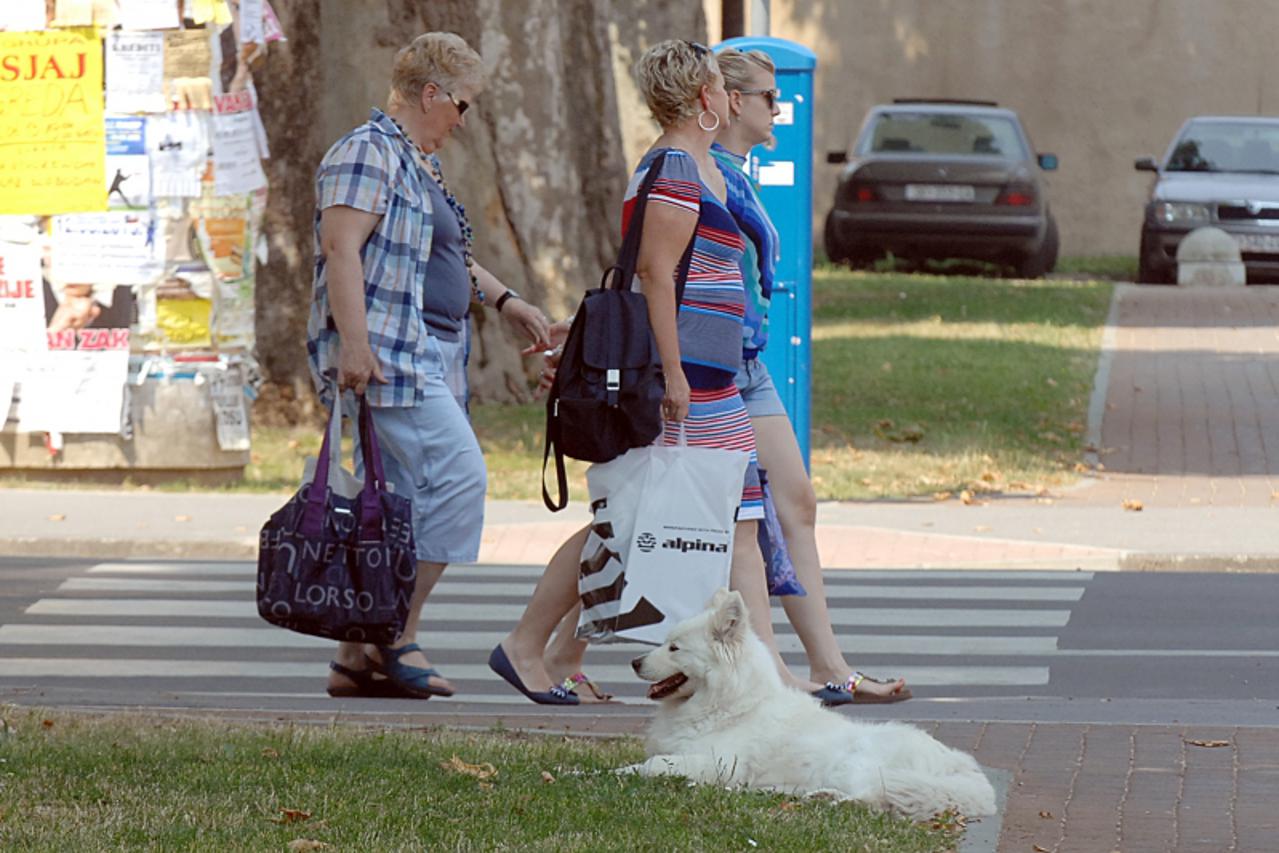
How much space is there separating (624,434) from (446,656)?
2703 mm

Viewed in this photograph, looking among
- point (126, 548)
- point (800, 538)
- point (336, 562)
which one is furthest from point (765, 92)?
point (126, 548)

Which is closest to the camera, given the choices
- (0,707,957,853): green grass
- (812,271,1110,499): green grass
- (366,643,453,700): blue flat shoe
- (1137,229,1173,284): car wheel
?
(0,707,957,853): green grass

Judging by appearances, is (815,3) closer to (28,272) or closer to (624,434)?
(28,272)

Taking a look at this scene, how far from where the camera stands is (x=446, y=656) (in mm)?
9500

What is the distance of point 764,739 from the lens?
6.26 meters

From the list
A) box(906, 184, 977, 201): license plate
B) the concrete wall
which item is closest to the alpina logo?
box(906, 184, 977, 201): license plate

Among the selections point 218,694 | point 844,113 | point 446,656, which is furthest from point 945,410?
point 844,113

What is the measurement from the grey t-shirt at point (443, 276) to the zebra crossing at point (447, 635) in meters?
1.32

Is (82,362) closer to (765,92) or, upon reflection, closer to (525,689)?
(525,689)

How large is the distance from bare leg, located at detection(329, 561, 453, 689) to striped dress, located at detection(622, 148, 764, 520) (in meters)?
1.08

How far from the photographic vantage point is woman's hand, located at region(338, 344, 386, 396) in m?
7.45

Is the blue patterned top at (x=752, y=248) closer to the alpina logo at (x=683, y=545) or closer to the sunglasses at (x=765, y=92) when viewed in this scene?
the sunglasses at (x=765, y=92)

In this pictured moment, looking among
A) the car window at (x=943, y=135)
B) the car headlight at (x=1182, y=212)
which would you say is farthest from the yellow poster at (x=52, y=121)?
the car headlight at (x=1182, y=212)

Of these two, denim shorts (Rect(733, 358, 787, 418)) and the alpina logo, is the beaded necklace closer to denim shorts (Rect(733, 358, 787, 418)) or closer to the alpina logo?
denim shorts (Rect(733, 358, 787, 418))
